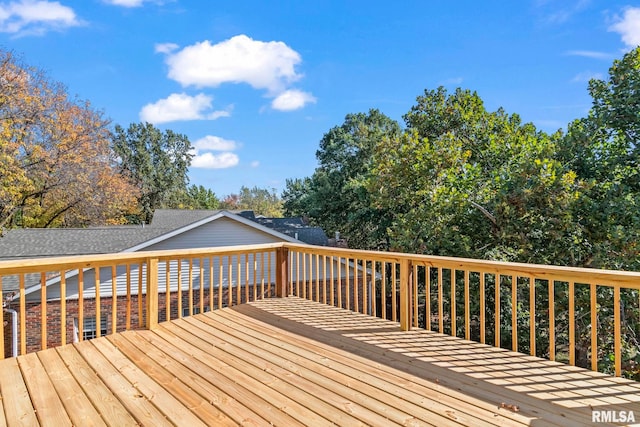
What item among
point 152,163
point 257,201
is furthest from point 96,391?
point 257,201

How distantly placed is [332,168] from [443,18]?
10868 mm

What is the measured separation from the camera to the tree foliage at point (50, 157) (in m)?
13.5

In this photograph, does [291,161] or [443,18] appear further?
[291,161]

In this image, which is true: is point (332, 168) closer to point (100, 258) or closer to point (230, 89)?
point (230, 89)

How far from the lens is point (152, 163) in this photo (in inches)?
1283

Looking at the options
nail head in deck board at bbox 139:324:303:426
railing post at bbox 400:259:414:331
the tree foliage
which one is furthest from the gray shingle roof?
railing post at bbox 400:259:414:331

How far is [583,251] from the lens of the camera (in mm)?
8891

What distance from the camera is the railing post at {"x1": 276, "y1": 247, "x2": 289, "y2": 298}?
544 centimetres

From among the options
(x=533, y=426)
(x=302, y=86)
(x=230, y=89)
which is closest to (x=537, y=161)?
(x=533, y=426)

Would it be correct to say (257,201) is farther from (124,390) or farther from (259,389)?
(259,389)

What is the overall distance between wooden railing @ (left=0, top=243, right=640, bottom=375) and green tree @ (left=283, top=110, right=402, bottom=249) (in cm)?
662

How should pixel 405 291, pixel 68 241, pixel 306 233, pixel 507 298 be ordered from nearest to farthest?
pixel 405 291, pixel 507 298, pixel 68 241, pixel 306 233

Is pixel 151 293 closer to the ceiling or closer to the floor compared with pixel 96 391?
closer to the ceiling

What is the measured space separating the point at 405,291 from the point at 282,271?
2.23 metres
